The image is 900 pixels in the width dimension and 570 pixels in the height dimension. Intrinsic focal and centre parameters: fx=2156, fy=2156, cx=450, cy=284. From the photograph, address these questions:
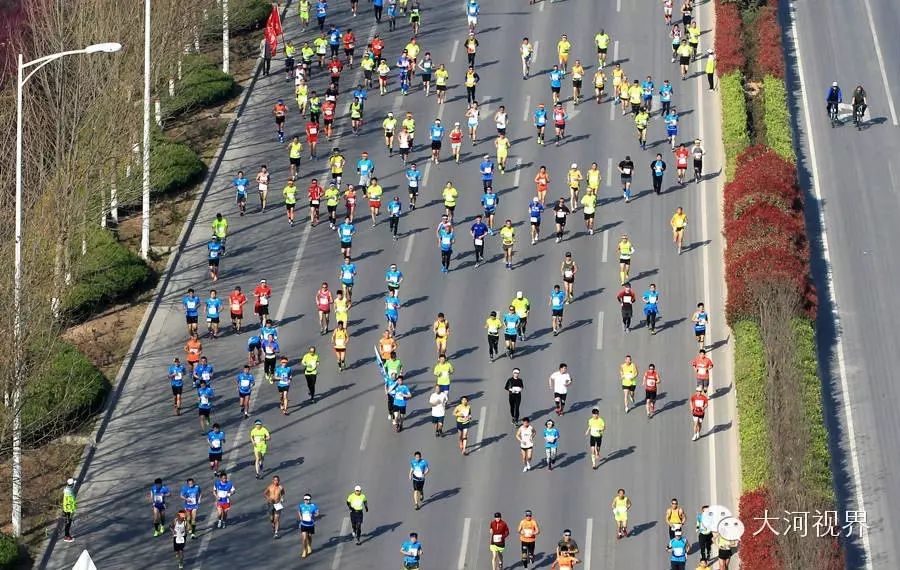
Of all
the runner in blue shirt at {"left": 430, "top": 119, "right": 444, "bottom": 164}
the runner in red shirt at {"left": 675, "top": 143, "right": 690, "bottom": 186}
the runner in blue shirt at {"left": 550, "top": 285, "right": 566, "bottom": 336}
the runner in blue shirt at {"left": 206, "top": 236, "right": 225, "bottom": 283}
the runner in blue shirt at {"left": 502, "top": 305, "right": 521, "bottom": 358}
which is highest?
the runner in blue shirt at {"left": 430, "top": 119, "right": 444, "bottom": 164}

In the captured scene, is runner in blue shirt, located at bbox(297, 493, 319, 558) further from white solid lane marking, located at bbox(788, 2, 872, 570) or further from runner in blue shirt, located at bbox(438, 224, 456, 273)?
runner in blue shirt, located at bbox(438, 224, 456, 273)

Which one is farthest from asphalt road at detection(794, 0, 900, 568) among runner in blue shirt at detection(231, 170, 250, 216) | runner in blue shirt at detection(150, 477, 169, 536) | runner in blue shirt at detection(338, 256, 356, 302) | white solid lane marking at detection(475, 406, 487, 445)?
runner in blue shirt at detection(231, 170, 250, 216)

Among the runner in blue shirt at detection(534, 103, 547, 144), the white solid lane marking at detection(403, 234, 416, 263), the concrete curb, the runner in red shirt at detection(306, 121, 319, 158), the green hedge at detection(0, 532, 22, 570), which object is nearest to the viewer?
the green hedge at detection(0, 532, 22, 570)

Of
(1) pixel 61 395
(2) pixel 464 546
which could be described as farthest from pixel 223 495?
(1) pixel 61 395

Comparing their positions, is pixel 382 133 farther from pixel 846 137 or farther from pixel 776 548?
pixel 776 548

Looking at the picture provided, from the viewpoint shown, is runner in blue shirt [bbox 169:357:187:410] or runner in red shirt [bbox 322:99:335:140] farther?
runner in red shirt [bbox 322:99:335:140]

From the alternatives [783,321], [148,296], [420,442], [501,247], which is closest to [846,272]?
[783,321]

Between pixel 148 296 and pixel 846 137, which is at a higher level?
pixel 846 137
